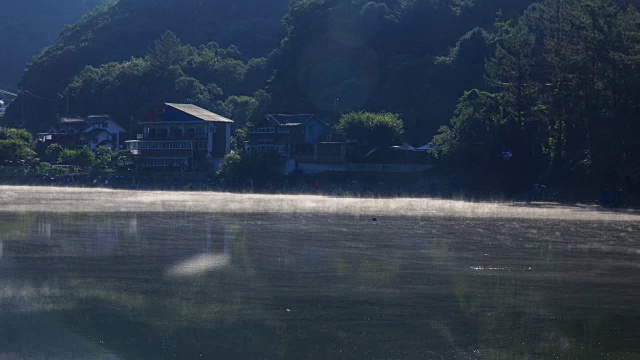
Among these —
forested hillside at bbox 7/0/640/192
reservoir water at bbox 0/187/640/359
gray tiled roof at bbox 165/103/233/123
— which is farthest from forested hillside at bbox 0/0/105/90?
reservoir water at bbox 0/187/640/359

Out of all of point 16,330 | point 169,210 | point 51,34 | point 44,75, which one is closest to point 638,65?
point 169,210

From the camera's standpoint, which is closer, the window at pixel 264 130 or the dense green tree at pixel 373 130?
the dense green tree at pixel 373 130

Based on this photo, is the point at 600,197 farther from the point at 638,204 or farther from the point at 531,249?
the point at 531,249

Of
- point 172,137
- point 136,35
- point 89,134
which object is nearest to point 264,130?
point 172,137

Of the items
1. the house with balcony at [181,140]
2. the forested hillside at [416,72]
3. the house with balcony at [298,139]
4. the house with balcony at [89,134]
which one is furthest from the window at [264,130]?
the house with balcony at [89,134]

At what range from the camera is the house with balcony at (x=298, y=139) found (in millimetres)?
69500

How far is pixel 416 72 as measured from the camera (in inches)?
3073

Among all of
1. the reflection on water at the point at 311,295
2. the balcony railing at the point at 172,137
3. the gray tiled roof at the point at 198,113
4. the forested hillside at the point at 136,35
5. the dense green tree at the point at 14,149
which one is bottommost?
the reflection on water at the point at 311,295

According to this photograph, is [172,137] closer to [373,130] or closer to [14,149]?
[14,149]

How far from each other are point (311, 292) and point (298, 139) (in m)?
55.7

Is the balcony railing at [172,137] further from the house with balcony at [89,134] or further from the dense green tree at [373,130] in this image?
the dense green tree at [373,130]

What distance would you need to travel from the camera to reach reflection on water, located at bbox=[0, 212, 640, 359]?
1207 cm

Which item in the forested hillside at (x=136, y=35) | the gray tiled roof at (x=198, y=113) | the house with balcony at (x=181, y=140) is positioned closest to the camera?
the house with balcony at (x=181, y=140)

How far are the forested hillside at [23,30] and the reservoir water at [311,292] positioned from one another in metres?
152
